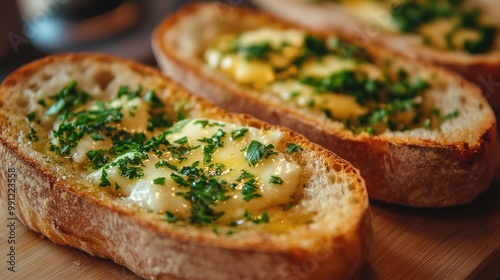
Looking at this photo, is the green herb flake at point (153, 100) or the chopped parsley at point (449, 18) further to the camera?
the chopped parsley at point (449, 18)

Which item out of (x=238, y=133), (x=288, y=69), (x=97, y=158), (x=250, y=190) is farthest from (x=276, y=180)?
(x=288, y=69)

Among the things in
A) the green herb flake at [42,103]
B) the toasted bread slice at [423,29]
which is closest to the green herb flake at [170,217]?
the green herb flake at [42,103]

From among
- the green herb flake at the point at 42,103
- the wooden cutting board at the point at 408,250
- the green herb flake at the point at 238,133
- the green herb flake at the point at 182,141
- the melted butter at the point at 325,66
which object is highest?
the melted butter at the point at 325,66

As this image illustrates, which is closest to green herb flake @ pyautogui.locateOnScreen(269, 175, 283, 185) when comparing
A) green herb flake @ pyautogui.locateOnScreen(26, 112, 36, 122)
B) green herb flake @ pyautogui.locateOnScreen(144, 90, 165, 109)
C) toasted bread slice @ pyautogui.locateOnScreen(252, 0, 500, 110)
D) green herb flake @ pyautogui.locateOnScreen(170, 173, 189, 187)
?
green herb flake @ pyautogui.locateOnScreen(170, 173, 189, 187)

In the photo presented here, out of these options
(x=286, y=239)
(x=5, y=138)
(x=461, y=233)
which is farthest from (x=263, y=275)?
(x=5, y=138)

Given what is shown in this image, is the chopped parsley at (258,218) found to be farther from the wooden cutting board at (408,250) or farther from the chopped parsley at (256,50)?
the chopped parsley at (256,50)

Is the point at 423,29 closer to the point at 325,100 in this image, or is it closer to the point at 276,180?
→ the point at 325,100

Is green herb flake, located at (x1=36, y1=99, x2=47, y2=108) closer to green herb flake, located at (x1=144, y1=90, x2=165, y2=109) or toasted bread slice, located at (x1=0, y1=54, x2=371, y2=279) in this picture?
toasted bread slice, located at (x1=0, y1=54, x2=371, y2=279)
